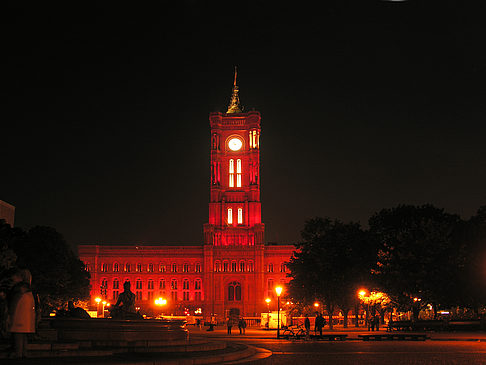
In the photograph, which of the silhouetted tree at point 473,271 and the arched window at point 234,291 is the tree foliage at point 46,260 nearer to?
the silhouetted tree at point 473,271

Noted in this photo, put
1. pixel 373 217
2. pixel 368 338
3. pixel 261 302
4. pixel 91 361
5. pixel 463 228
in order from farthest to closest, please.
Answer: pixel 261 302 < pixel 373 217 < pixel 463 228 < pixel 368 338 < pixel 91 361

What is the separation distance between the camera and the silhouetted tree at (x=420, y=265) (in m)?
48.3

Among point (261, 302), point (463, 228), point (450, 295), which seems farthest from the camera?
point (261, 302)

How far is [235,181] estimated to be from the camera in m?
134

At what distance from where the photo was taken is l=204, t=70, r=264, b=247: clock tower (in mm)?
129125

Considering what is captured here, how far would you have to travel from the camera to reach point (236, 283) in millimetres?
126812

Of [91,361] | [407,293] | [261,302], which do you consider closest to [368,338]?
[407,293]

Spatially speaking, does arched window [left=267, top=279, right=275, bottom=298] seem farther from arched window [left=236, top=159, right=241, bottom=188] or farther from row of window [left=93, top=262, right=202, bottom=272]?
arched window [left=236, top=159, right=241, bottom=188]

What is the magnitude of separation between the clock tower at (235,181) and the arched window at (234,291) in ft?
27.1

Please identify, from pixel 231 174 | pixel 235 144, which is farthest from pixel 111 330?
pixel 235 144

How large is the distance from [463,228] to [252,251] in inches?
2915

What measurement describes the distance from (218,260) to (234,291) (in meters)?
7.14

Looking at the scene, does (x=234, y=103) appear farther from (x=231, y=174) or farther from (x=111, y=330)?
(x=111, y=330)

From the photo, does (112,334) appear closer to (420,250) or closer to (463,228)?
(420,250)
